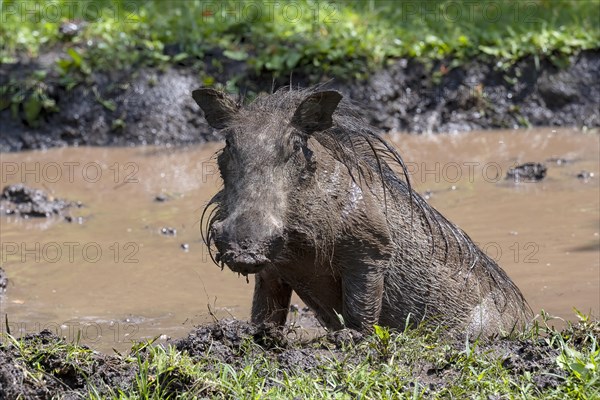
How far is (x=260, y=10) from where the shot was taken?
526 inches

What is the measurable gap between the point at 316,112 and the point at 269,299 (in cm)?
109

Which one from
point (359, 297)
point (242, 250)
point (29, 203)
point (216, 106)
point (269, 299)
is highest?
point (216, 106)

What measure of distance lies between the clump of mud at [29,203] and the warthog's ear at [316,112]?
15.5ft

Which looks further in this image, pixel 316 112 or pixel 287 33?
pixel 287 33

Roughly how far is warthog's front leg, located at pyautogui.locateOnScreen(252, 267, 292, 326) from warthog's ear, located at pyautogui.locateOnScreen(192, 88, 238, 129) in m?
0.84

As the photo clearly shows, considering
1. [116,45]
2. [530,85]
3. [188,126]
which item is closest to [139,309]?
[188,126]

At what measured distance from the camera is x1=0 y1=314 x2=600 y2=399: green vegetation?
4312 mm

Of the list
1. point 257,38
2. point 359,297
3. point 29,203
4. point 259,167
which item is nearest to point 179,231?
point 29,203

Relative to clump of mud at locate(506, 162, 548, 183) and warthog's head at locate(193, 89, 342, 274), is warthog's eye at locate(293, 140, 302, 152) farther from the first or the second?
clump of mud at locate(506, 162, 548, 183)

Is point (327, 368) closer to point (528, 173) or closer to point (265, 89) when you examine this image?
point (528, 173)

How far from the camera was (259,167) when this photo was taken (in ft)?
16.2

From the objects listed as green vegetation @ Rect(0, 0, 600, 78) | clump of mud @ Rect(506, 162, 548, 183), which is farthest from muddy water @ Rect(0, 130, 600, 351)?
green vegetation @ Rect(0, 0, 600, 78)

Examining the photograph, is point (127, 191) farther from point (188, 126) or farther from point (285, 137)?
point (285, 137)

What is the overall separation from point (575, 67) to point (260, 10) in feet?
12.5
